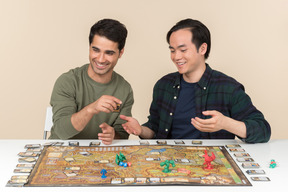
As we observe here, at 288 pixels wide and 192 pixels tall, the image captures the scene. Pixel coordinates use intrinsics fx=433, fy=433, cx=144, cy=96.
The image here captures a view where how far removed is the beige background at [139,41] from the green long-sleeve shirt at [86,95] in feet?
4.25

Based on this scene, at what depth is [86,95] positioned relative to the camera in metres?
2.54

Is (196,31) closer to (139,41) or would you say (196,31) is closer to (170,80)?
(170,80)

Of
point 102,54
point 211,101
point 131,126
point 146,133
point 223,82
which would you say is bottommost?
point 146,133

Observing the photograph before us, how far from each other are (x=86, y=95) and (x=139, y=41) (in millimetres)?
1446

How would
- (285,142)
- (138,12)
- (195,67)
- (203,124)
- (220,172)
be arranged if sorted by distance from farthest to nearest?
1. (138,12)
2. (195,67)
3. (285,142)
4. (203,124)
5. (220,172)

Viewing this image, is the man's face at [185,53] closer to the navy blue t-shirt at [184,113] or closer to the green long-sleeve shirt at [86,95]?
the navy blue t-shirt at [184,113]

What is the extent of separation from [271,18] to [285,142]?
74.0 inches

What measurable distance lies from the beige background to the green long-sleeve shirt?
1.30 meters

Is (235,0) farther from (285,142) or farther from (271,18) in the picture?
(285,142)

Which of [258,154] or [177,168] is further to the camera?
[258,154]

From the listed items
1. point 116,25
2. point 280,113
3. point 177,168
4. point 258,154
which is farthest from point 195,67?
point 280,113

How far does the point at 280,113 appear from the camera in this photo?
4.05 m

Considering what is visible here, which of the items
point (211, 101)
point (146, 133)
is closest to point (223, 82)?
point (211, 101)

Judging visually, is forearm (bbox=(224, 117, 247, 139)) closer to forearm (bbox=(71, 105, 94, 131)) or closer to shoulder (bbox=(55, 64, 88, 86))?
forearm (bbox=(71, 105, 94, 131))
